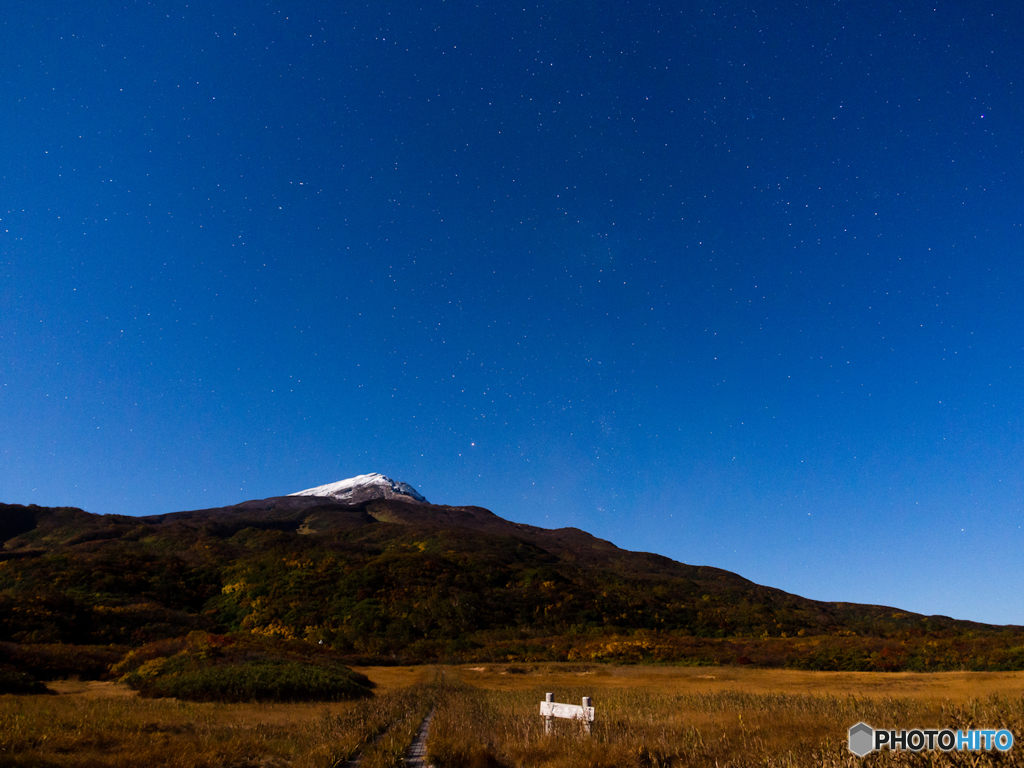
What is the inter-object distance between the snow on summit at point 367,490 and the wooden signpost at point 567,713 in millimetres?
120264

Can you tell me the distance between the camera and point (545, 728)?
11273 mm

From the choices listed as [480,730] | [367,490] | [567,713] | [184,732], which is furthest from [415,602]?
[367,490]

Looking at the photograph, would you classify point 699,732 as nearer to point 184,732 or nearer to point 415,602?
point 184,732

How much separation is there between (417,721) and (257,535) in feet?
225

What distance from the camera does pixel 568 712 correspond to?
10.9m

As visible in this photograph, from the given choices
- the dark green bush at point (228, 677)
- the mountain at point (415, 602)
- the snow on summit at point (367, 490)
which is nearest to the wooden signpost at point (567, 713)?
the dark green bush at point (228, 677)

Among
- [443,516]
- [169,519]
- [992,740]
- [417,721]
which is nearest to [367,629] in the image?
[417,721]

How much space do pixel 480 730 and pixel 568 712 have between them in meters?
2.37

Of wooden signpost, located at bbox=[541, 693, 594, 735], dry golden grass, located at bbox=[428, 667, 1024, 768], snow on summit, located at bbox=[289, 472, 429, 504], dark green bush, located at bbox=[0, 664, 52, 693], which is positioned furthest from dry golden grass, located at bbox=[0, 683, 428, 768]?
snow on summit, located at bbox=[289, 472, 429, 504]

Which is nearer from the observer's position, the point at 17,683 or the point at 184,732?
the point at 184,732

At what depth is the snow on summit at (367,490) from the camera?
428 ft

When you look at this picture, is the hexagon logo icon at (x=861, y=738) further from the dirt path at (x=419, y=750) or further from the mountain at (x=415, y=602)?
the mountain at (x=415, y=602)

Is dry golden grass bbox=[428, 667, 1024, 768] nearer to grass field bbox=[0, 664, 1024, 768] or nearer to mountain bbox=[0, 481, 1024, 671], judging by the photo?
grass field bbox=[0, 664, 1024, 768]

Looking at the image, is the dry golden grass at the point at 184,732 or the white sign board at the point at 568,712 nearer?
the dry golden grass at the point at 184,732
